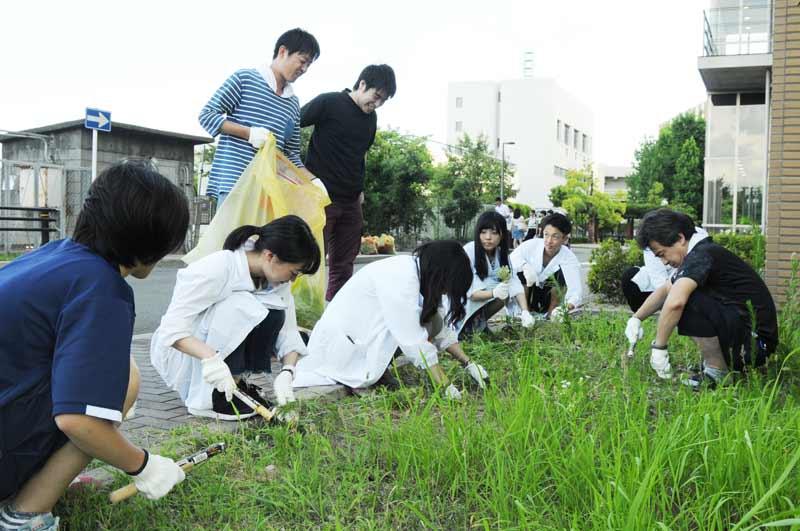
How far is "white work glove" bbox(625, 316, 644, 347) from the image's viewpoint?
4.23 meters

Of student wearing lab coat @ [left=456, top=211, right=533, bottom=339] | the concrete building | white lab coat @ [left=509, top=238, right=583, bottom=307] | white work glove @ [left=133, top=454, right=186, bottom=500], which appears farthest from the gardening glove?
the concrete building

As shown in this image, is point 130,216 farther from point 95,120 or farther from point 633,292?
point 95,120

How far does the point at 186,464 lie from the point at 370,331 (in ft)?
4.77

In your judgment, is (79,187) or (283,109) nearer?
(283,109)

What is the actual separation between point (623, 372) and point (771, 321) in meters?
0.92

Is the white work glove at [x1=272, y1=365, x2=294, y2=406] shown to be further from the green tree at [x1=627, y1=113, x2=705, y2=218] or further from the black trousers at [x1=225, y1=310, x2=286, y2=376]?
the green tree at [x1=627, y1=113, x2=705, y2=218]

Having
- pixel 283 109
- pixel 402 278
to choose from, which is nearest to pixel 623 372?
pixel 402 278

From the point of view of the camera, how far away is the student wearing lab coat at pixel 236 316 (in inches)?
118

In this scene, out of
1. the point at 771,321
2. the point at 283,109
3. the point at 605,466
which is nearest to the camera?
the point at 605,466

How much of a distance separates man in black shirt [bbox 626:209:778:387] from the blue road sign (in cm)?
955

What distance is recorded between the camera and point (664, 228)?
377 cm

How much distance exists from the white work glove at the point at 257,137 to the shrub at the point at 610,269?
503 cm

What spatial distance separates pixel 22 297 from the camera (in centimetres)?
167

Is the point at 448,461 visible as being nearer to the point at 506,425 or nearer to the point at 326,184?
the point at 506,425
